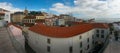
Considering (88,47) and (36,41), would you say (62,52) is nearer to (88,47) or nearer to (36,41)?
(36,41)

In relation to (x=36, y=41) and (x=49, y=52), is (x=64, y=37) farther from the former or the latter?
(x=36, y=41)

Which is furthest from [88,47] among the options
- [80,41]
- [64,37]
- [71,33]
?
[64,37]

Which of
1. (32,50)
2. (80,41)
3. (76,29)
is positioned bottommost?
(32,50)

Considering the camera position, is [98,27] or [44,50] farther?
[98,27]

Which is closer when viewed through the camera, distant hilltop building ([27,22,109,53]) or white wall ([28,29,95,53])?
white wall ([28,29,95,53])

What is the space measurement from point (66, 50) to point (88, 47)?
7919mm

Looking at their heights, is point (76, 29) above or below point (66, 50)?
above

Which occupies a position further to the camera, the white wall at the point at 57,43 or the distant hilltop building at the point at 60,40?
the distant hilltop building at the point at 60,40

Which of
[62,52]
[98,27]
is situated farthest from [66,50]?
[98,27]

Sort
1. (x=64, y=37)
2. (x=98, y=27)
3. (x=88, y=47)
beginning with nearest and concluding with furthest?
(x=64, y=37) < (x=88, y=47) < (x=98, y=27)

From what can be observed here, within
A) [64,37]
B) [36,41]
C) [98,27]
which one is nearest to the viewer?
[64,37]

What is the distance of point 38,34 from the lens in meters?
27.2

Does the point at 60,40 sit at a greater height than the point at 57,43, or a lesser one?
greater

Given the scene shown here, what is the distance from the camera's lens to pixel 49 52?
25188 millimetres
